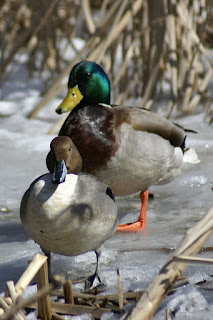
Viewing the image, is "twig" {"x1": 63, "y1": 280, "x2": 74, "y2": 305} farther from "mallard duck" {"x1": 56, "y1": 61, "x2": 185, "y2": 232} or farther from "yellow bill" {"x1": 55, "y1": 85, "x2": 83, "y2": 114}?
"yellow bill" {"x1": 55, "y1": 85, "x2": 83, "y2": 114}

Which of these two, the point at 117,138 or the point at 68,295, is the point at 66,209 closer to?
the point at 68,295

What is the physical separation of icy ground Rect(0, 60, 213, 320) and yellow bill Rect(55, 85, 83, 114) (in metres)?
0.76

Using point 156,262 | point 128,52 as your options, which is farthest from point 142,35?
point 156,262

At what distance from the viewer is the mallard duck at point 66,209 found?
2770mm

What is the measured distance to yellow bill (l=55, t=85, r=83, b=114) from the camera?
421 centimetres

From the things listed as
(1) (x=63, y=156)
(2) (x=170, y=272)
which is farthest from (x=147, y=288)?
(1) (x=63, y=156)

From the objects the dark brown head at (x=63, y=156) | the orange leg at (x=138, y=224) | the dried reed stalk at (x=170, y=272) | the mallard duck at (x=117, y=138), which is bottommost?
the orange leg at (x=138, y=224)

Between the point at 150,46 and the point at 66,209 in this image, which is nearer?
the point at 66,209

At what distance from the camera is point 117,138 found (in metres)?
3.98

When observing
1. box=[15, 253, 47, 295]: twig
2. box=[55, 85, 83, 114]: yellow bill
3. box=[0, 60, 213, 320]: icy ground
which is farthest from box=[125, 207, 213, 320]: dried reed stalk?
box=[55, 85, 83, 114]: yellow bill

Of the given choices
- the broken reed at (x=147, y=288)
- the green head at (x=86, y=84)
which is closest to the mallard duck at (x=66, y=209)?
the broken reed at (x=147, y=288)

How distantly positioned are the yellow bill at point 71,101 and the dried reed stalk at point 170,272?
2.30 metres

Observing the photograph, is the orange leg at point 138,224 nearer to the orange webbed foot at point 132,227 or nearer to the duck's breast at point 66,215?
the orange webbed foot at point 132,227

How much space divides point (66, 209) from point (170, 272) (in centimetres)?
84
